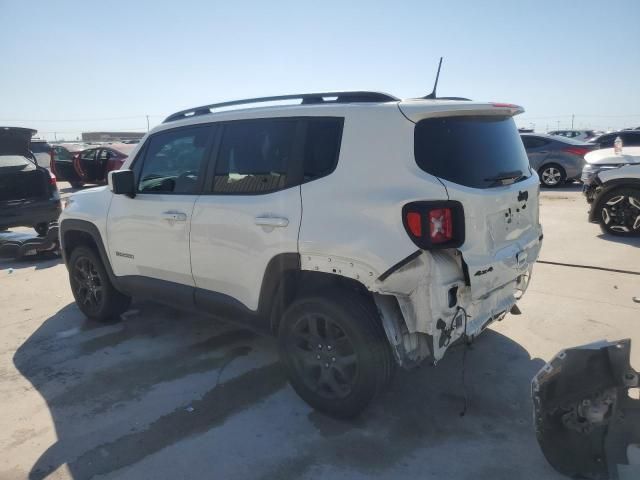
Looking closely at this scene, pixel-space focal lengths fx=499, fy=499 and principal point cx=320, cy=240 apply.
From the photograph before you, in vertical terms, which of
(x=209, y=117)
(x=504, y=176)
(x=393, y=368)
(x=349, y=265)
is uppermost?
(x=209, y=117)

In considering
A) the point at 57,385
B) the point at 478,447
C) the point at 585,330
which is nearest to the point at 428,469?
the point at 478,447

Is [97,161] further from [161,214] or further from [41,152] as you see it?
[161,214]

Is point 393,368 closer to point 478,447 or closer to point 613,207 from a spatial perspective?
point 478,447

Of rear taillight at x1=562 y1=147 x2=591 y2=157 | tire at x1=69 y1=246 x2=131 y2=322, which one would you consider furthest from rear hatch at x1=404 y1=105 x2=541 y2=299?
rear taillight at x1=562 y1=147 x2=591 y2=157

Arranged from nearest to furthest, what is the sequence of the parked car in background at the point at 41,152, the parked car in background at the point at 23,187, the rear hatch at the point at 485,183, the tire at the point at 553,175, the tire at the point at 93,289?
1. the rear hatch at the point at 485,183
2. the tire at the point at 93,289
3. the parked car in background at the point at 23,187
4. the parked car in background at the point at 41,152
5. the tire at the point at 553,175

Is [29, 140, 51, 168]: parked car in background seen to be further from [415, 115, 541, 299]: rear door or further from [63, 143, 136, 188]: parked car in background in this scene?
[415, 115, 541, 299]: rear door

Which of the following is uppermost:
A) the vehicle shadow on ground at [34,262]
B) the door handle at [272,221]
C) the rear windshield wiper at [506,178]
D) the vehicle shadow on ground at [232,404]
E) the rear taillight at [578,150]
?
the rear windshield wiper at [506,178]

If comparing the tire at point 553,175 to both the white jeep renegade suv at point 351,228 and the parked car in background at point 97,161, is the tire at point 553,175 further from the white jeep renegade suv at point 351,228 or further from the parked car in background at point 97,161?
the parked car in background at point 97,161

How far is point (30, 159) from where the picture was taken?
28.6 feet

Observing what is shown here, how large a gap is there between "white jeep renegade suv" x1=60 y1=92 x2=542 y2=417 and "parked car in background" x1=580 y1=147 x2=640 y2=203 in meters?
5.70

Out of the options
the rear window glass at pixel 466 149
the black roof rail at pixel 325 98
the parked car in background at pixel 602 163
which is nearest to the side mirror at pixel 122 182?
the black roof rail at pixel 325 98

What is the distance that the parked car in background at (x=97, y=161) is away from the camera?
15.6 m

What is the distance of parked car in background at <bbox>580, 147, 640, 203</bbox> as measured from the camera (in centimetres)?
832

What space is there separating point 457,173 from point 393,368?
1.20m
